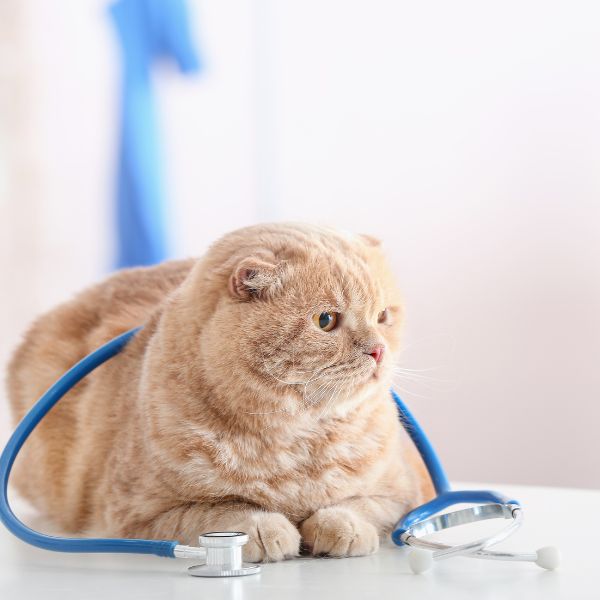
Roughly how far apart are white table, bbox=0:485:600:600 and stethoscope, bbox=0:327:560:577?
2 centimetres

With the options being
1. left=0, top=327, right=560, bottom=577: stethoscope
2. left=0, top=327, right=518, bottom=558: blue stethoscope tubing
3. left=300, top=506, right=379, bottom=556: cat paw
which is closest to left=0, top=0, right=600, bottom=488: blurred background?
left=0, top=327, right=518, bottom=558: blue stethoscope tubing

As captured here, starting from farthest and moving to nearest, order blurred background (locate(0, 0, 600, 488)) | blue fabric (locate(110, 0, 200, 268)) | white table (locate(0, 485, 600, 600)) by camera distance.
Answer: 1. blue fabric (locate(110, 0, 200, 268))
2. blurred background (locate(0, 0, 600, 488))
3. white table (locate(0, 485, 600, 600))

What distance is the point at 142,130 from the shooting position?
8.55 ft

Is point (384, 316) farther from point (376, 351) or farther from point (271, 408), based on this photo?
point (271, 408)

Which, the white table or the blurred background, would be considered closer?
the white table

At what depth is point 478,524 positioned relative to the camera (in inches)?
54.2

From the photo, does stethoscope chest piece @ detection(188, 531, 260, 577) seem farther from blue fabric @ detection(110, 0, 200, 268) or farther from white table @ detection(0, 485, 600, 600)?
blue fabric @ detection(110, 0, 200, 268)

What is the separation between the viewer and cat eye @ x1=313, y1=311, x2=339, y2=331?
3.63 feet

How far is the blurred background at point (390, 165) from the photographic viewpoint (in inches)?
93.7

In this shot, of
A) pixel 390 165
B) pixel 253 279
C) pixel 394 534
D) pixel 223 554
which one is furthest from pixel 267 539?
pixel 390 165

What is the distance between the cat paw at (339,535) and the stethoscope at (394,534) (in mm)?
50

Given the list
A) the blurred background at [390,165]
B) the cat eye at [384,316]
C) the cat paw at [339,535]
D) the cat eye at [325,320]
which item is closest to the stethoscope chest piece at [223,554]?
the cat paw at [339,535]

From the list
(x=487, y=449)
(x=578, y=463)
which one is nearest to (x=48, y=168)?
(x=487, y=449)

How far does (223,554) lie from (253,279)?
1.11 feet
